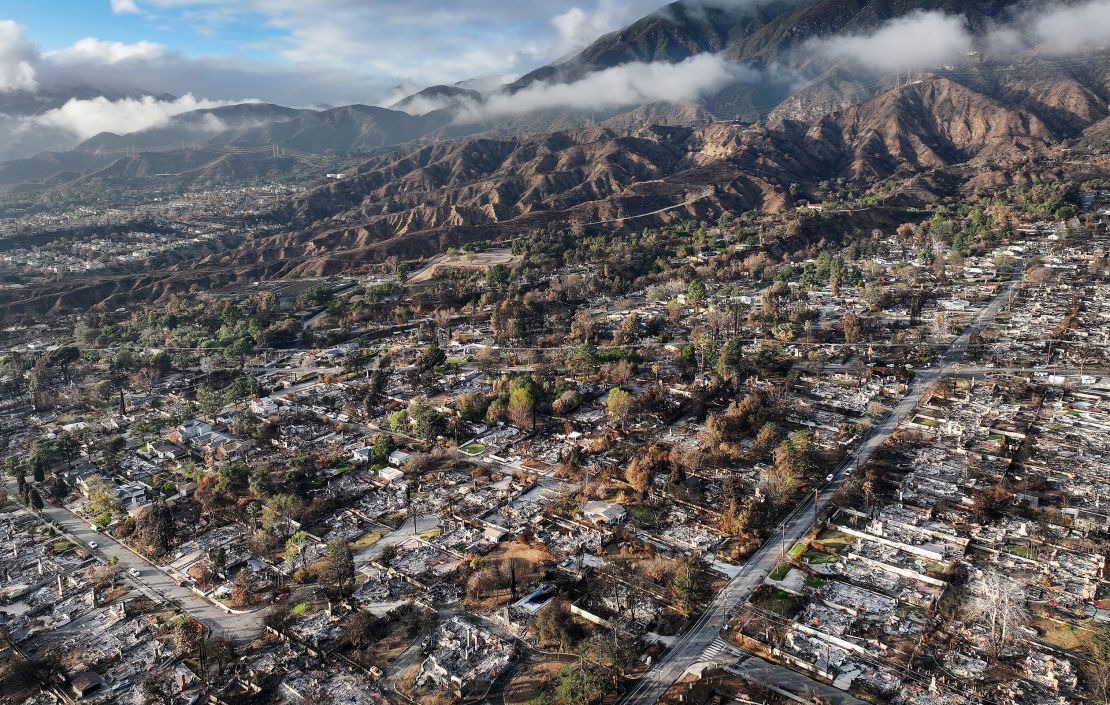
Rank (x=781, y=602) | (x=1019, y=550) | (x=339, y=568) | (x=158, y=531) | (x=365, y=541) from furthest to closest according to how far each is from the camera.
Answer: (x=365, y=541) < (x=158, y=531) < (x=1019, y=550) < (x=339, y=568) < (x=781, y=602)

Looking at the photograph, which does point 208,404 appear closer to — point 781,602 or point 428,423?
point 428,423

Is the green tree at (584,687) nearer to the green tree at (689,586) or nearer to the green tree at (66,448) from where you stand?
the green tree at (689,586)

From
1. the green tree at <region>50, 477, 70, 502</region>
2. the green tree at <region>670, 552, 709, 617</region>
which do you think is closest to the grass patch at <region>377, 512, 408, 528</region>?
the green tree at <region>670, 552, 709, 617</region>

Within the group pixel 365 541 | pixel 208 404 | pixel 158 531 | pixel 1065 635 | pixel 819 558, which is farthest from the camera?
pixel 208 404

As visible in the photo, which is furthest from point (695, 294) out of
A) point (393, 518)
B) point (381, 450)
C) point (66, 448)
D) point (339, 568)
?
point (66, 448)

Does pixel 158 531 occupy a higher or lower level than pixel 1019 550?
higher

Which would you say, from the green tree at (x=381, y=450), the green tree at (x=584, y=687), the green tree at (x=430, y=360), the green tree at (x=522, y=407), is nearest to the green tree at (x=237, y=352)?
the green tree at (x=430, y=360)

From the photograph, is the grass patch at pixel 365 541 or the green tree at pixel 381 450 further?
the green tree at pixel 381 450
